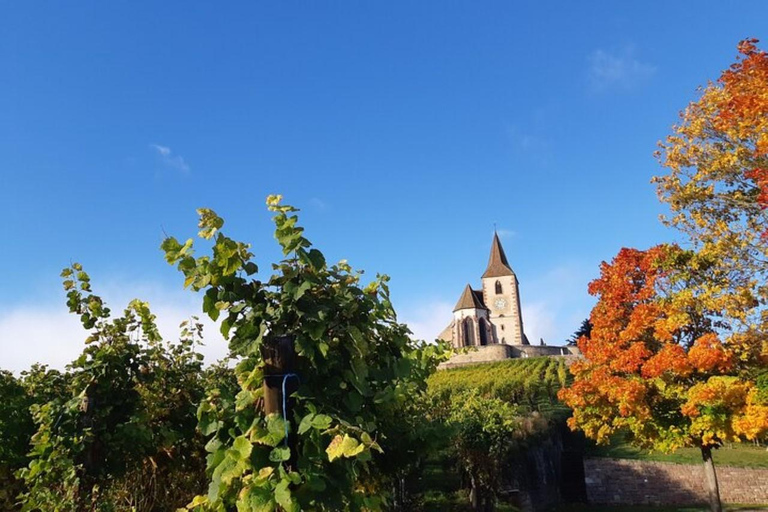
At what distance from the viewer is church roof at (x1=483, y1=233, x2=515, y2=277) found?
6781cm

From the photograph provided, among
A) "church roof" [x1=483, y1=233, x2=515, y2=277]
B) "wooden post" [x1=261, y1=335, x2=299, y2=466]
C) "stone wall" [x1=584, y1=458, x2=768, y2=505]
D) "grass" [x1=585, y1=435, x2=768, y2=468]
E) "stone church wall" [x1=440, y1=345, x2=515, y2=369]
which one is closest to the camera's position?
"wooden post" [x1=261, y1=335, x2=299, y2=466]

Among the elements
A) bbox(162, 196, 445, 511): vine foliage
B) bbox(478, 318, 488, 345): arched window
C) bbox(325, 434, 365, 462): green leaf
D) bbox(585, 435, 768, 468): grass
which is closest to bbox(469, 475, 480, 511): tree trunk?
bbox(585, 435, 768, 468): grass

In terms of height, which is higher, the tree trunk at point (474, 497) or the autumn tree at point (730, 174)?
the autumn tree at point (730, 174)

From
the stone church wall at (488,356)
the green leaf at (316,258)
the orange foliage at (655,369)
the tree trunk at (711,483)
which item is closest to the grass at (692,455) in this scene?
the tree trunk at (711,483)

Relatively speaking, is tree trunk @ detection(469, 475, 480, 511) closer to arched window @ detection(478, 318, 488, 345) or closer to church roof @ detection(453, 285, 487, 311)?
arched window @ detection(478, 318, 488, 345)

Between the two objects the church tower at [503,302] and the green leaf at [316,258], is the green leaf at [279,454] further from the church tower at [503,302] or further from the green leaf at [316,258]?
the church tower at [503,302]

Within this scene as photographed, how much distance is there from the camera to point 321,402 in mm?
2406

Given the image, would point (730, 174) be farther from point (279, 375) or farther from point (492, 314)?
point (492, 314)

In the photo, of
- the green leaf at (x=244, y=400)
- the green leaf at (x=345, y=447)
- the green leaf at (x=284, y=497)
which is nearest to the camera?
the green leaf at (x=345, y=447)

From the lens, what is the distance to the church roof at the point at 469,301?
216 feet

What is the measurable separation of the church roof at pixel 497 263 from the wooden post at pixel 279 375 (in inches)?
2639

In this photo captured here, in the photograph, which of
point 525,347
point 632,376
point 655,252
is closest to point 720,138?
point 655,252

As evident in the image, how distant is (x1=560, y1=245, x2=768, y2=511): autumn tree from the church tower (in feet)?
168

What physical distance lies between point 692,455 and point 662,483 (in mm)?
2545
